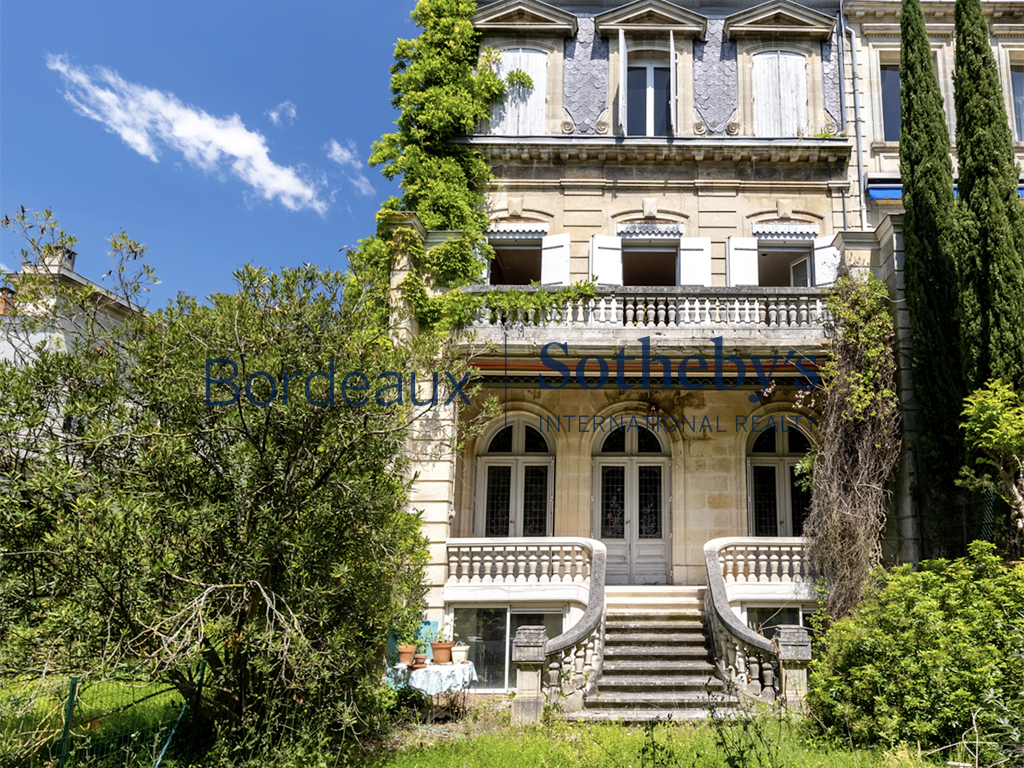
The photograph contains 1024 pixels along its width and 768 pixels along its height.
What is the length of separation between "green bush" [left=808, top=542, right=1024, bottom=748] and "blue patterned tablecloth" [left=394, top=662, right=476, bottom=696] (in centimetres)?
400

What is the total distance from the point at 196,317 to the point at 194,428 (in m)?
1.00

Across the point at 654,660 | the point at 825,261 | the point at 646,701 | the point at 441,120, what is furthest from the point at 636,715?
the point at 441,120

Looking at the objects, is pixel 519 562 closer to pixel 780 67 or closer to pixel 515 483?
pixel 515 483

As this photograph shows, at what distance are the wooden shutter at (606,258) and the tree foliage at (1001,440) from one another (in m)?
6.13

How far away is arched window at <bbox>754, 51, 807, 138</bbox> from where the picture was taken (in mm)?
13984

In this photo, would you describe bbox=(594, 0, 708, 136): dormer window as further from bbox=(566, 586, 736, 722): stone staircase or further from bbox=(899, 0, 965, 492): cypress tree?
bbox=(566, 586, 736, 722): stone staircase

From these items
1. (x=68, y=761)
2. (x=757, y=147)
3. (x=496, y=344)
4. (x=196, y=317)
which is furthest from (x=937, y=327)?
(x=68, y=761)

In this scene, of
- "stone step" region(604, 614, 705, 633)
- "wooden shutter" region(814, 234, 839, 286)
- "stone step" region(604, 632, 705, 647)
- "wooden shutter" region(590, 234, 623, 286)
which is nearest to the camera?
"stone step" region(604, 632, 705, 647)

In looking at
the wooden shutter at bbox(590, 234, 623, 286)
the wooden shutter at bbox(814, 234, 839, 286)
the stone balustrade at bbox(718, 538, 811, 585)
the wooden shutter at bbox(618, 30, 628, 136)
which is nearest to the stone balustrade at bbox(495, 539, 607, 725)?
the stone balustrade at bbox(718, 538, 811, 585)

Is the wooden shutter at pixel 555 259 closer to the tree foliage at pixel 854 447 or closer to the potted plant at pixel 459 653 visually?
the tree foliage at pixel 854 447

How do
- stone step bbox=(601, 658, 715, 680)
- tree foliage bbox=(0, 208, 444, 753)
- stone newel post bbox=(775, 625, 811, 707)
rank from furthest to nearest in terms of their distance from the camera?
1. stone step bbox=(601, 658, 715, 680)
2. stone newel post bbox=(775, 625, 811, 707)
3. tree foliage bbox=(0, 208, 444, 753)

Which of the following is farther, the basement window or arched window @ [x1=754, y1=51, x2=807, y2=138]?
arched window @ [x1=754, y1=51, x2=807, y2=138]

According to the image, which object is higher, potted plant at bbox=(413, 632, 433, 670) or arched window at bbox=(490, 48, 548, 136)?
arched window at bbox=(490, 48, 548, 136)

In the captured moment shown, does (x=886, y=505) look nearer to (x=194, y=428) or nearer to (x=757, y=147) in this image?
(x=757, y=147)
